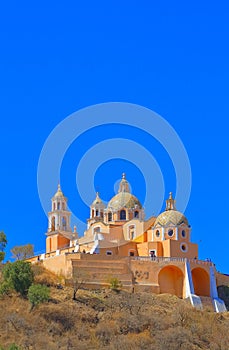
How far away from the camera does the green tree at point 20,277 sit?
6775 cm

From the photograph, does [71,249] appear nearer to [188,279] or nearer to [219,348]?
[188,279]

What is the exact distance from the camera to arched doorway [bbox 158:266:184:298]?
242ft

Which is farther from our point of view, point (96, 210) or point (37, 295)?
point (96, 210)

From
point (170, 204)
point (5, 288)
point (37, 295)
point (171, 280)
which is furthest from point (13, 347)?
point (170, 204)

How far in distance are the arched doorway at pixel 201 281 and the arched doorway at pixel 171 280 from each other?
6.77 ft

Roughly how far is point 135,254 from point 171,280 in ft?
16.1

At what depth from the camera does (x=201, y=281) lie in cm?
7631

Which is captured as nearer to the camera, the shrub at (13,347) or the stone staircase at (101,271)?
the shrub at (13,347)

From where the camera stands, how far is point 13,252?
281 ft

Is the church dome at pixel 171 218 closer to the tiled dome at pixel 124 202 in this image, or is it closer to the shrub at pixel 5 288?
the tiled dome at pixel 124 202

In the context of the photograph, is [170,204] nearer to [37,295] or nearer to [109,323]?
[109,323]

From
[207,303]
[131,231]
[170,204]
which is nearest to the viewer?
[207,303]

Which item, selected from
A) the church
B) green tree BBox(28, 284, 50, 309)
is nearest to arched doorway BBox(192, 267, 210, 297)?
the church

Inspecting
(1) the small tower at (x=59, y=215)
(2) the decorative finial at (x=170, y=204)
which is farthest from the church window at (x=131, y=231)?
(1) the small tower at (x=59, y=215)
